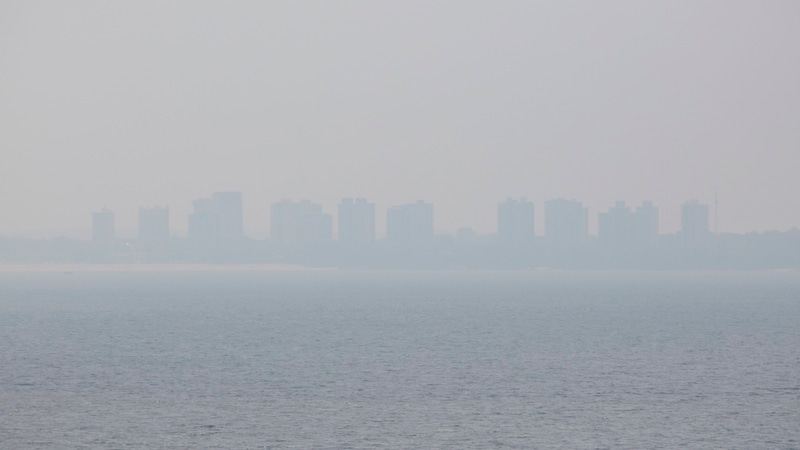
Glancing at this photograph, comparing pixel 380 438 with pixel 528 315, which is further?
pixel 528 315

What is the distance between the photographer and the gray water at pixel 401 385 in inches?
2160

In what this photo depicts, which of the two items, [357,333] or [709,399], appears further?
[357,333]

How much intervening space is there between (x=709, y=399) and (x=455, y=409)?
1724 centimetres

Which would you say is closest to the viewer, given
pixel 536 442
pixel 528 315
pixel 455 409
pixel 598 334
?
pixel 536 442

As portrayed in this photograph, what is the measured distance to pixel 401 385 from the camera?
72.8 meters

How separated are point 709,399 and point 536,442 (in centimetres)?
1867

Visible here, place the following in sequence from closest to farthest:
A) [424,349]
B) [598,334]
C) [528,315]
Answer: [424,349] < [598,334] < [528,315]

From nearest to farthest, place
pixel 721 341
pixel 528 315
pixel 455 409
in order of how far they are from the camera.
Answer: pixel 455 409 < pixel 721 341 < pixel 528 315

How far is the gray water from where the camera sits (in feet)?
180

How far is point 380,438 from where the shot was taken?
53938mm

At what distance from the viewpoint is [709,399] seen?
2628 inches

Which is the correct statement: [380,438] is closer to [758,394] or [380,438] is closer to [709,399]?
[709,399]

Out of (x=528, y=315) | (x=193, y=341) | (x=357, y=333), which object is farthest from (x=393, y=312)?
(x=193, y=341)

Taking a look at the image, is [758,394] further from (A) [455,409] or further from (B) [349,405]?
(B) [349,405]
